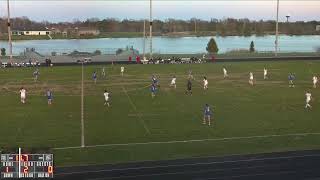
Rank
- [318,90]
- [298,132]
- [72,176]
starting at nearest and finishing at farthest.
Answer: [72,176]
[298,132]
[318,90]

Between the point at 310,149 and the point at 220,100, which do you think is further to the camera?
the point at 220,100

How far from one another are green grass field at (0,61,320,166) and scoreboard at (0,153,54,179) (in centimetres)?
743

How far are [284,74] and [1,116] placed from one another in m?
38.3

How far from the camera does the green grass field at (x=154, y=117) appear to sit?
32156 millimetres

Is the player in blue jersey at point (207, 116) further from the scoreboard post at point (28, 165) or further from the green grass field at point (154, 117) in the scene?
the scoreboard post at point (28, 165)

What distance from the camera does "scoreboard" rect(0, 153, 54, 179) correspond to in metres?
21.0

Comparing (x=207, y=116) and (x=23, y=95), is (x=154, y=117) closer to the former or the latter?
(x=207, y=116)

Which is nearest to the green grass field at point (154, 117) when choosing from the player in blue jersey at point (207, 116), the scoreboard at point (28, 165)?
the player in blue jersey at point (207, 116)

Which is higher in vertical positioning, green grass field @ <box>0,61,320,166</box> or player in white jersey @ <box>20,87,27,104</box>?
player in white jersey @ <box>20,87,27,104</box>

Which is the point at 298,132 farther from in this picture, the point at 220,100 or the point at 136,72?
the point at 136,72

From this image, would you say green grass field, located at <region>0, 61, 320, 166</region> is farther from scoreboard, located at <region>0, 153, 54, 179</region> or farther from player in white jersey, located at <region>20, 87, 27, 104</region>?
scoreboard, located at <region>0, 153, 54, 179</region>

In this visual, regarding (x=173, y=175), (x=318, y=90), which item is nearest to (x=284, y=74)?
(x=318, y=90)

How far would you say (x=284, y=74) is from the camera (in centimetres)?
6681

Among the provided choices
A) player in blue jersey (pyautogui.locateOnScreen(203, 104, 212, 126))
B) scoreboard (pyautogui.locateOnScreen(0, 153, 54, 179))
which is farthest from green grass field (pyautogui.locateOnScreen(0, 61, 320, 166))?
scoreboard (pyautogui.locateOnScreen(0, 153, 54, 179))
